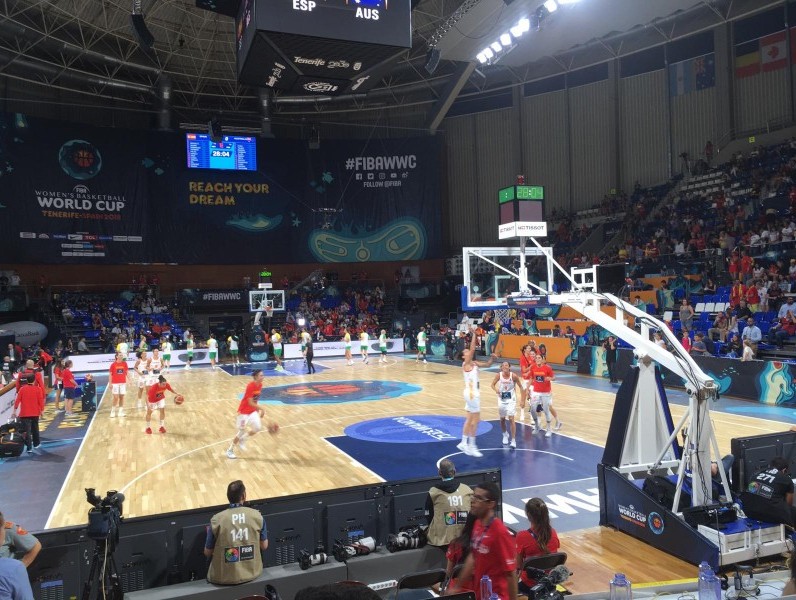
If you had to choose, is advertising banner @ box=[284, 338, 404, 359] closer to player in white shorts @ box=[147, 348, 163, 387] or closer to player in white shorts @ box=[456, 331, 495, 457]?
player in white shorts @ box=[147, 348, 163, 387]

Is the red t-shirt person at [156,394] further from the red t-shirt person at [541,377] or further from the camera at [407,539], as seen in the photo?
the camera at [407,539]

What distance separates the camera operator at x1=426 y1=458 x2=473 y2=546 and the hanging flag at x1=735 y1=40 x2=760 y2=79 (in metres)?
27.9

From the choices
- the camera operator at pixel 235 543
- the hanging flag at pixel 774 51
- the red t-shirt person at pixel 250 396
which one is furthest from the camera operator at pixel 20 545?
the hanging flag at pixel 774 51

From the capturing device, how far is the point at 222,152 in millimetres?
34469

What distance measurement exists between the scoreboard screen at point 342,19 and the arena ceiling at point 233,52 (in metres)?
13.3

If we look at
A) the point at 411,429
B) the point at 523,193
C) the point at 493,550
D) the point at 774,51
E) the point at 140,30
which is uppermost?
the point at 774,51

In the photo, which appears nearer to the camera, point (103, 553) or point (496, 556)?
point (496, 556)

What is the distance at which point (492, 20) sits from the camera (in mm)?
24203

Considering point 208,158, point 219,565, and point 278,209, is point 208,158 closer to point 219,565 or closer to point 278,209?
point 278,209

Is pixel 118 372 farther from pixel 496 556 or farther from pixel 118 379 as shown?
pixel 496 556

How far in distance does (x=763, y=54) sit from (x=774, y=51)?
0.45 meters

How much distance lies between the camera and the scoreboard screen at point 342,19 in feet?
26.3

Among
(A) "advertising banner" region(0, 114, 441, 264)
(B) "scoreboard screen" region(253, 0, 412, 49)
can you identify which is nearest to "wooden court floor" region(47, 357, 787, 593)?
(B) "scoreboard screen" region(253, 0, 412, 49)

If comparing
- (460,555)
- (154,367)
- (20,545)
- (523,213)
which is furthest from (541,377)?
(154,367)
